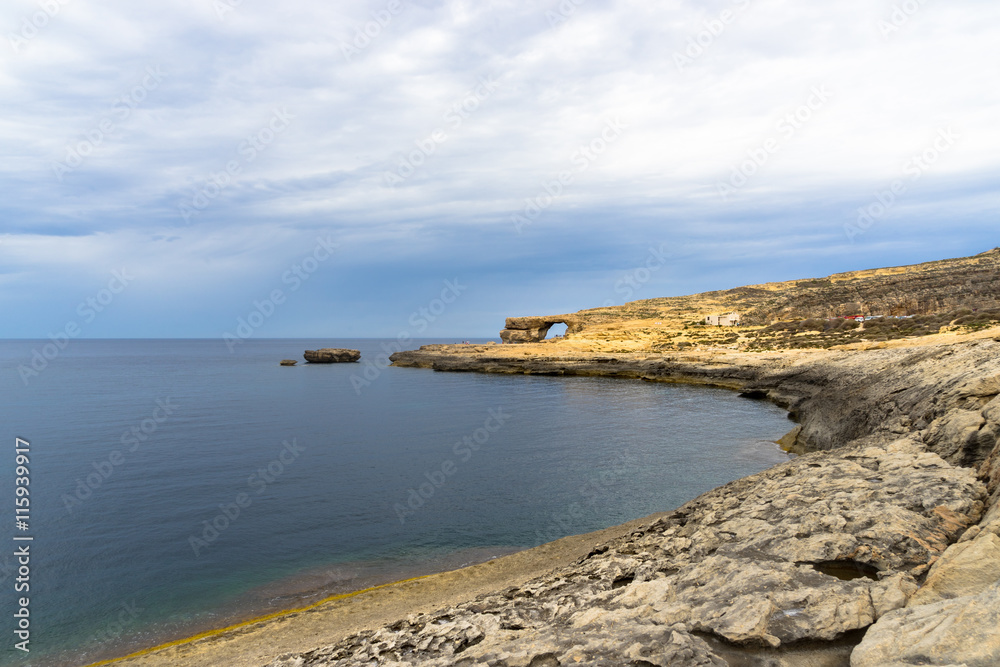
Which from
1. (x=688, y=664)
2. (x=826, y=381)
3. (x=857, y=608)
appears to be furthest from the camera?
(x=826, y=381)

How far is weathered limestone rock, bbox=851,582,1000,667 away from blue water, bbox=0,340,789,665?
34.0ft

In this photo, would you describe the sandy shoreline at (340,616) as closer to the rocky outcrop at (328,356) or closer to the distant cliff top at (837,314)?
the distant cliff top at (837,314)

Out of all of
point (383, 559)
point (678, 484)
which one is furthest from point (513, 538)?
point (678, 484)

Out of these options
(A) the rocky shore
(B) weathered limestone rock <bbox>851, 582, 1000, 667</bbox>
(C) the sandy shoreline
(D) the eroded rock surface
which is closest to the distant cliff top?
(A) the rocky shore

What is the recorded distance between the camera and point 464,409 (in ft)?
131

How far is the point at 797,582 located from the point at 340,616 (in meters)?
8.36

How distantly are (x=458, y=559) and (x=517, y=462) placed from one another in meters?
9.82

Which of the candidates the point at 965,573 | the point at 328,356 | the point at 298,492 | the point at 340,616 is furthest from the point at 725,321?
the point at 965,573

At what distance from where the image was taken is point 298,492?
19.5 meters

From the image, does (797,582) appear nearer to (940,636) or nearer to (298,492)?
(940,636)

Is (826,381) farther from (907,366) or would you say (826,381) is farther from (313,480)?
(313,480)

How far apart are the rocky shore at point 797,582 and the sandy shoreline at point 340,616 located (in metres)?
1.64

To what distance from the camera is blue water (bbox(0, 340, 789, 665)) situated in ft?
39.9

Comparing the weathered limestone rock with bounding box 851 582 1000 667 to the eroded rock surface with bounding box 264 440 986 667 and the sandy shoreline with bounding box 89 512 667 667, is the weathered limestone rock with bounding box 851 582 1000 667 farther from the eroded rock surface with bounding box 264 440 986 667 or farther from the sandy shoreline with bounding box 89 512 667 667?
the sandy shoreline with bounding box 89 512 667 667
